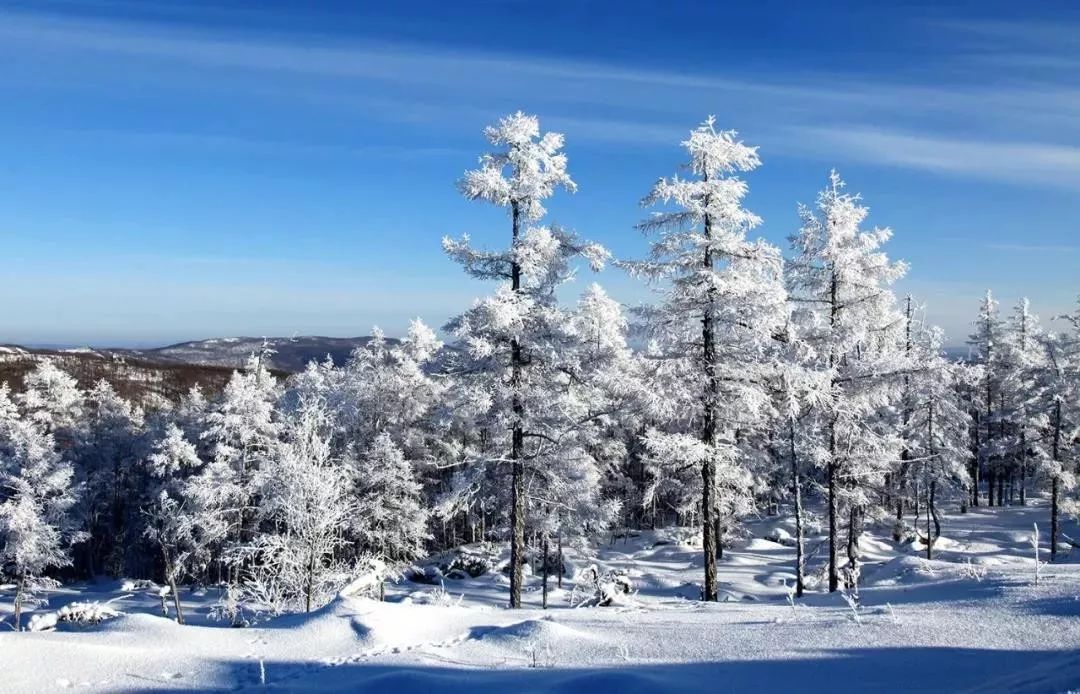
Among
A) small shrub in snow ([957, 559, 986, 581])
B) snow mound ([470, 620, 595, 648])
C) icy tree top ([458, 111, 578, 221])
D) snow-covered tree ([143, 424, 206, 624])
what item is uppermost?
icy tree top ([458, 111, 578, 221])

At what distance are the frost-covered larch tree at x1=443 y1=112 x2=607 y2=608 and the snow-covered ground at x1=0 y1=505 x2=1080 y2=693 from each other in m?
6.52

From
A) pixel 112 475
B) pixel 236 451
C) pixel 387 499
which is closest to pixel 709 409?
pixel 387 499

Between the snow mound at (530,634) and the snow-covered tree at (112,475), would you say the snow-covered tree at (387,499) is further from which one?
the snow mound at (530,634)

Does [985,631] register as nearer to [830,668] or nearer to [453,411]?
[830,668]

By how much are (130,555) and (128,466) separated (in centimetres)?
810

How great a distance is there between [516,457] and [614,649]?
10002mm

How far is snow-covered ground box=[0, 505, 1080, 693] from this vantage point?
7.47 metres

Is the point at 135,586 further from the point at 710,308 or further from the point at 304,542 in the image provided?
the point at 710,308

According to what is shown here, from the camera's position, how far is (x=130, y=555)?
172 feet

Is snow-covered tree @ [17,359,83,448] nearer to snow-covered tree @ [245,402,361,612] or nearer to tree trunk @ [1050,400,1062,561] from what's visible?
snow-covered tree @ [245,402,361,612]

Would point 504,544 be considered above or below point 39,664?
below

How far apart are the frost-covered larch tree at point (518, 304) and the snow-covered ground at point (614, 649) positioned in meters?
6.52

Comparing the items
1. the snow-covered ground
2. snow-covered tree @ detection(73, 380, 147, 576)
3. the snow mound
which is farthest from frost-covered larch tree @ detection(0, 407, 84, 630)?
the snow mound

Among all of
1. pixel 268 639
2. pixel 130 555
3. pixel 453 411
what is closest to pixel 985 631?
pixel 268 639
